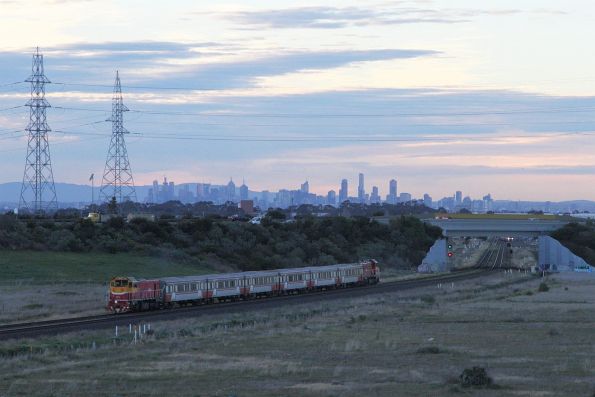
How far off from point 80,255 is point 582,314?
5316cm

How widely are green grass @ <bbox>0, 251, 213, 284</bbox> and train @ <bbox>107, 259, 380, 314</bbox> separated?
1344cm

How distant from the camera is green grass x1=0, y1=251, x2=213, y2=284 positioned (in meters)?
79.2

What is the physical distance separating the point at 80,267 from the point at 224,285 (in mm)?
23519


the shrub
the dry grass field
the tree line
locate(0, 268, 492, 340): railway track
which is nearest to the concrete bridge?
the tree line

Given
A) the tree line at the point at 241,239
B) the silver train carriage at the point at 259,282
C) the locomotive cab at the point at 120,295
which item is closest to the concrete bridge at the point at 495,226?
the tree line at the point at 241,239

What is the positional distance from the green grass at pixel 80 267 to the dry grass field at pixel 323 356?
3035 centimetres

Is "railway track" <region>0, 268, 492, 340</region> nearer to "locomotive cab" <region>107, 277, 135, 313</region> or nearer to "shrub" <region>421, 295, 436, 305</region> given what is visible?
"locomotive cab" <region>107, 277, 135, 313</region>

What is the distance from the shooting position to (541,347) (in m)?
34.9

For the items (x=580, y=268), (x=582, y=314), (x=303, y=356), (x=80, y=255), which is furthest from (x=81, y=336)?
(x=580, y=268)

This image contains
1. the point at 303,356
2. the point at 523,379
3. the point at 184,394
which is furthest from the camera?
the point at 303,356

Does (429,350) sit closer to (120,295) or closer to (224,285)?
(120,295)

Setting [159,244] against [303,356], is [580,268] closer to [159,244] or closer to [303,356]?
[159,244]

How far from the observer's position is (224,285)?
65938mm

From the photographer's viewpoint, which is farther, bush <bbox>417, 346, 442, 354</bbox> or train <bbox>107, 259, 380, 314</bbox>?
train <bbox>107, 259, 380, 314</bbox>
